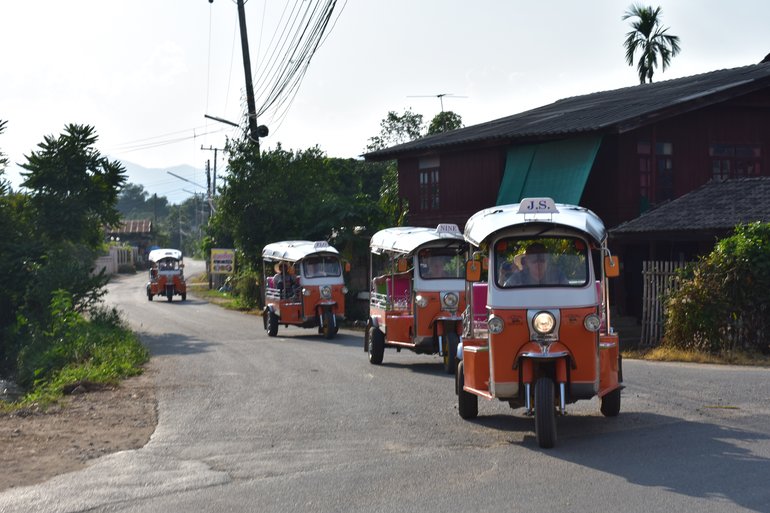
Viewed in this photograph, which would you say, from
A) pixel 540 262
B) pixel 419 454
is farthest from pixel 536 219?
pixel 419 454

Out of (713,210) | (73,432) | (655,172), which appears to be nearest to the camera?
(73,432)

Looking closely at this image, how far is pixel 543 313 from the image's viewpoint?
32.9 ft

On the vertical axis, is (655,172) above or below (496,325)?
above

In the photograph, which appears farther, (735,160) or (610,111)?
(735,160)

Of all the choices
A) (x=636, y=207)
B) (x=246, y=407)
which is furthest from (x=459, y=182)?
(x=246, y=407)

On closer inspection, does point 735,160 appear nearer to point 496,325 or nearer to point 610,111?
point 610,111

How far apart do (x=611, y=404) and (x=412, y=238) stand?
7.75 metres

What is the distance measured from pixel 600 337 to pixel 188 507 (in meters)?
4.97

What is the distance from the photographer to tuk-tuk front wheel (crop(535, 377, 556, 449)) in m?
9.60

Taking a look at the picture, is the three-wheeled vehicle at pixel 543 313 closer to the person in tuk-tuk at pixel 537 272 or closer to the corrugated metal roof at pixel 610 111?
the person in tuk-tuk at pixel 537 272

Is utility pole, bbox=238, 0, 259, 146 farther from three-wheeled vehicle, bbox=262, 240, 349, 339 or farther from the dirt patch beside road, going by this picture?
the dirt patch beside road

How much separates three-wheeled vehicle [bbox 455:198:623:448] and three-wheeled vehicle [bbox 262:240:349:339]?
15606mm

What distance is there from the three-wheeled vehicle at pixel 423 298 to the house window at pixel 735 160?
1319 cm

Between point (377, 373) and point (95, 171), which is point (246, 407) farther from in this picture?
point (95, 171)
